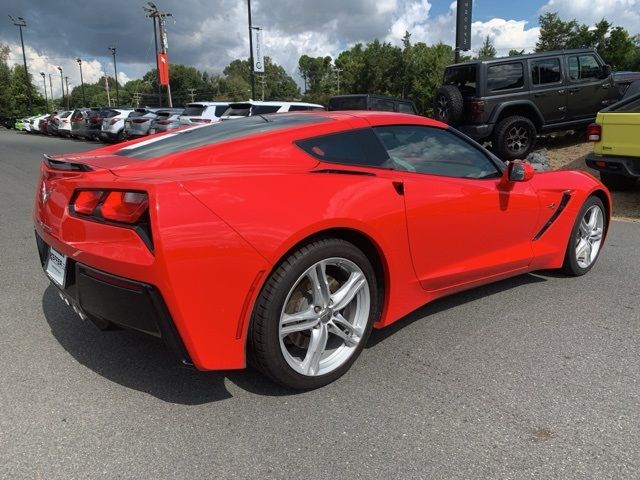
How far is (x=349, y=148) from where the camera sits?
2955 mm

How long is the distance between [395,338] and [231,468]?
1.47 meters

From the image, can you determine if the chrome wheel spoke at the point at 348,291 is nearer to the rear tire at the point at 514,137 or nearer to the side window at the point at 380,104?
the rear tire at the point at 514,137

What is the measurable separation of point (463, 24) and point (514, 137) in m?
6.94

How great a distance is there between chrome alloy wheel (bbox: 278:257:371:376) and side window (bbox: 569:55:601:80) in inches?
420

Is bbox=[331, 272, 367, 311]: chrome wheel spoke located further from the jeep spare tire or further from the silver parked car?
the silver parked car

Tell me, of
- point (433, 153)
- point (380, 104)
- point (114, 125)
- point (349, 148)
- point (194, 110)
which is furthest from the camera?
point (114, 125)

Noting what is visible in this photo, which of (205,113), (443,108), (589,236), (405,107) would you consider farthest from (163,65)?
(589,236)

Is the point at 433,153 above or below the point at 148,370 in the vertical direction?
above

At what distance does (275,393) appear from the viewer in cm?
264

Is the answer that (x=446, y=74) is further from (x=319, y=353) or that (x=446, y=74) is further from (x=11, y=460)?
(x=11, y=460)

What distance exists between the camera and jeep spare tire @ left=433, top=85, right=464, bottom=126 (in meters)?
10.8

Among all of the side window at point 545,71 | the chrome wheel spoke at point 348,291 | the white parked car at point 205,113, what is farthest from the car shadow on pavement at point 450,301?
the white parked car at point 205,113

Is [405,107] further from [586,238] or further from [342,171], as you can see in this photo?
[342,171]

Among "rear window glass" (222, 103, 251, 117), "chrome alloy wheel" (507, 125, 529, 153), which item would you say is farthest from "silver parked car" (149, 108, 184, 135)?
"chrome alloy wheel" (507, 125, 529, 153)
